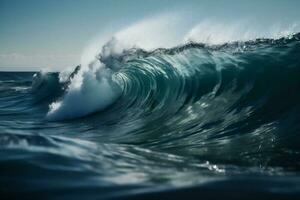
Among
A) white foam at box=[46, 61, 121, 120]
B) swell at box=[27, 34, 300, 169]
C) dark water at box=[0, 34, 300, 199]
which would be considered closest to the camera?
dark water at box=[0, 34, 300, 199]

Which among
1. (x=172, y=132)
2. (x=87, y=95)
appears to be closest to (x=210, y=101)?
(x=172, y=132)

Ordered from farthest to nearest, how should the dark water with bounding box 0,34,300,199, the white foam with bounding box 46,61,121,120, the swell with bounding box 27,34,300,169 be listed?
the white foam with bounding box 46,61,121,120, the swell with bounding box 27,34,300,169, the dark water with bounding box 0,34,300,199

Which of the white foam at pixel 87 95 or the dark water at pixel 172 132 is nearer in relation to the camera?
the dark water at pixel 172 132

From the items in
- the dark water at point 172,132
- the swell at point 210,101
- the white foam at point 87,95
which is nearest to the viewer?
the dark water at point 172,132

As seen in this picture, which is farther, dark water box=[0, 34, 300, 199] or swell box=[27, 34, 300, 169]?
swell box=[27, 34, 300, 169]

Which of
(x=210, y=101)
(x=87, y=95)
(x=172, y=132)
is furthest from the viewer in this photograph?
(x=87, y=95)

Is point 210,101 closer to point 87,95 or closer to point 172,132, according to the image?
point 172,132

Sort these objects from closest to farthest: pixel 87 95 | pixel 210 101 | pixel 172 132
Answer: pixel 172 132, pixel 210 101, pixel 87 95

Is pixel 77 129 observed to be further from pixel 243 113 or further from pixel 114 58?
pixel 114 58

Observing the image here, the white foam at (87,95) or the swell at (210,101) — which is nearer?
the swell at (210,101)

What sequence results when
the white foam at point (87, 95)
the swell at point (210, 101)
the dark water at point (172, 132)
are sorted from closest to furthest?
1. the dark water at point (172, 132)
2. the swell at point (210, 101)
3. the white foam at point (87, 95)
